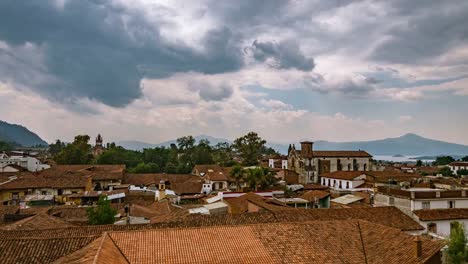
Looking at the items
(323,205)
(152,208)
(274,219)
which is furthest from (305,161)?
(274,219)

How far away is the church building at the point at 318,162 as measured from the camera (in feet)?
261

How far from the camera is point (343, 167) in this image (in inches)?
3273

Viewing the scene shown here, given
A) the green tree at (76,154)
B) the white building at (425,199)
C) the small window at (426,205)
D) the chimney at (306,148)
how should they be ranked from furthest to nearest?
1. the green tree at (76,154)
2. the chimney at (306,148)
3. the small window at (426,205)
4. the white building at (425,199)

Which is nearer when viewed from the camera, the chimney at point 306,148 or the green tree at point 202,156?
the chimney at point 306,148

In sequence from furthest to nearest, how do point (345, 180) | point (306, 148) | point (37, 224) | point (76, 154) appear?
point (76, 154)
point (306, 148)
point (345, 180)
point (37, 224)

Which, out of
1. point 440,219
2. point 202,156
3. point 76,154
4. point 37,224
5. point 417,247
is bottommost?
point 37,224

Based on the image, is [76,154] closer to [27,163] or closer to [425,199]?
[27,163]

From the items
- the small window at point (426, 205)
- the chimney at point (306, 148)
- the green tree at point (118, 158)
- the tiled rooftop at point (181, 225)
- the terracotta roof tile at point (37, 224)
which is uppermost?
the chimney at point (306, 148)

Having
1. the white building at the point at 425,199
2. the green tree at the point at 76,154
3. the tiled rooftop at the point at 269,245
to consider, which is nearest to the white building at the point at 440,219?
the white building at the point at 425,199

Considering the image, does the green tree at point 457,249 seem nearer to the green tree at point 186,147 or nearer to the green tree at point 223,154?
the green tree at point 223,154

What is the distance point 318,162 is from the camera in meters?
80.9

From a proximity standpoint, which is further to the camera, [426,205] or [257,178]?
[257,178]

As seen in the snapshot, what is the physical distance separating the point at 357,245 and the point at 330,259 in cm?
261

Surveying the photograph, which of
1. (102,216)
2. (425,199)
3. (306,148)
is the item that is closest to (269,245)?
(102,216)
